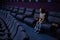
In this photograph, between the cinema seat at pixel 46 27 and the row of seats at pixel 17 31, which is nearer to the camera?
the row of seats at pixel 17 31

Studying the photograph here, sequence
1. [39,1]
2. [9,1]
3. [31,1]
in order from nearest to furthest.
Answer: [39,1] → [31,1] → [9,1]

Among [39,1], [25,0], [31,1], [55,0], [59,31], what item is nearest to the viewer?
[59,31]

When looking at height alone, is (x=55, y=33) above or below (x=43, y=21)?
below

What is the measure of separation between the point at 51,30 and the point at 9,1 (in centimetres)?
1222

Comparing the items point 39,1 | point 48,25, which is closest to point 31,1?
point 39,1

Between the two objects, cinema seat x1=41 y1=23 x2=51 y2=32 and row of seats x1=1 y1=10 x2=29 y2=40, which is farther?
cinema seat x1=41 y1=23 x2=51 y2=32

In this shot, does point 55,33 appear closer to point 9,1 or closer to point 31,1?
point 31,1

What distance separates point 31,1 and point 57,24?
19.1ft

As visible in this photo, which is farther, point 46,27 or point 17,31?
point 46,27

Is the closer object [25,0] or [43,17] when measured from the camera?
[43,17]

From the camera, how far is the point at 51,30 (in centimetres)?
423

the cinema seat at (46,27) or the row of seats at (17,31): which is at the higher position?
the row of seats at (17,31)

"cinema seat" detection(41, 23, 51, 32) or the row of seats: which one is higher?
the row of seats

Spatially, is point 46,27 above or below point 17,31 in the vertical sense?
below
